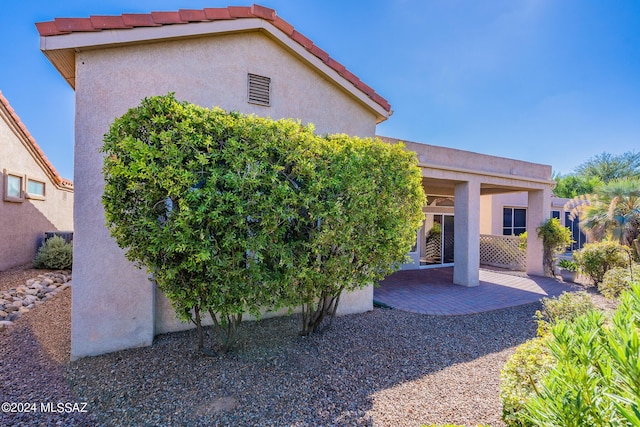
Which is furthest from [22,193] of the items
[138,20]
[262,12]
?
[262,12]

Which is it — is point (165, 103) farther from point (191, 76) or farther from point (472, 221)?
point (472, 221)

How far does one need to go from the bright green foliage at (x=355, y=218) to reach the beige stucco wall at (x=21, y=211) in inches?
530

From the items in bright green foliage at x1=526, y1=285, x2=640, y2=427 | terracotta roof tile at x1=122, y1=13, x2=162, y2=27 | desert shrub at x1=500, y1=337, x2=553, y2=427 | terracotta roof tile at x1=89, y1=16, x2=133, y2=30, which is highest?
terracotta roof tile at x1=122, y1=13, x2=162, y2=27

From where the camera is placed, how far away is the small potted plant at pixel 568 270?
1365 cm

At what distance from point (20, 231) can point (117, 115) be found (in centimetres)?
1103

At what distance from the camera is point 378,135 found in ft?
31.7

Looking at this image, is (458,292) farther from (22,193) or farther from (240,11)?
(22,193)

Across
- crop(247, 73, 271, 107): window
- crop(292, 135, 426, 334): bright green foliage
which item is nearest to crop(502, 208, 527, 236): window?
crop(292, 135, 426, 334): bright green foliage

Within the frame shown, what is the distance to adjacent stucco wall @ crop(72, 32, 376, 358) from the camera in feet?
18.7

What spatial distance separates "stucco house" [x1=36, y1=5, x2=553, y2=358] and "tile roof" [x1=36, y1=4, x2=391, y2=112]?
0.07ft

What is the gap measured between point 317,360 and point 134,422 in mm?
3060

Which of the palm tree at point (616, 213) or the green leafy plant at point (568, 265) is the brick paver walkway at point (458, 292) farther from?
the palm tree at point (616, 213)

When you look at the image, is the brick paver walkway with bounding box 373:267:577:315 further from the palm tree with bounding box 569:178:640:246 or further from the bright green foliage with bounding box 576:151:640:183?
the bright green foliage with bounding box 576:151:640:183

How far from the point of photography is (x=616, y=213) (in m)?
14.2
